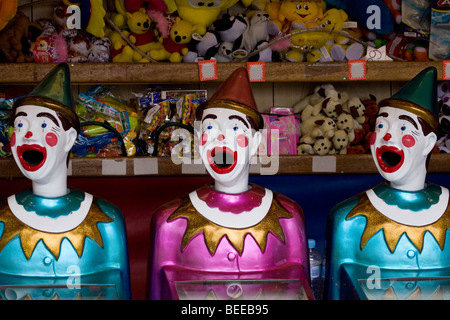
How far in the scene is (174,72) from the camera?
2920 mm

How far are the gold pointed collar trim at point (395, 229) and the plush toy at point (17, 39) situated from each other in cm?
179

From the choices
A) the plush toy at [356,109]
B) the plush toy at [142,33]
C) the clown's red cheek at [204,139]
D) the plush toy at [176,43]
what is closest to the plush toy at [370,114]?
the plush toy at [356,109]

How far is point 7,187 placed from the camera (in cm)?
301

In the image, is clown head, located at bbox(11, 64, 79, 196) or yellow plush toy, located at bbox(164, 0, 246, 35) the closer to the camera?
clown head, located at bbox(11, 64, 79, 196)

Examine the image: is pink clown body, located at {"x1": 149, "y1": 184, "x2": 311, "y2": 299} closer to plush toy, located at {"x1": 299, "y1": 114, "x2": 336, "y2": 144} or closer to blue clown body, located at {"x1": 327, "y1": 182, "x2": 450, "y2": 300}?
blue clown body, located at {"x1": 327, "y1": 182, "x2": 450, "y2": 300}

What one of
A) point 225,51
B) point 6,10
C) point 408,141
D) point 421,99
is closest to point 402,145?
point 408,141

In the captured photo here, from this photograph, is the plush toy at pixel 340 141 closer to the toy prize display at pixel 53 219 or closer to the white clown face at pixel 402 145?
the white clown face at pixel 402 145

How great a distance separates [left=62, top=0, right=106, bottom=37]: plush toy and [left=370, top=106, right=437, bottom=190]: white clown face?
155cm

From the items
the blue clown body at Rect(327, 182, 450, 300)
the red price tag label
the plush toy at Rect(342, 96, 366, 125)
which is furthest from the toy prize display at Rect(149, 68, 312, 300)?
the plush toy at Rect(342, 96, 366, 125)

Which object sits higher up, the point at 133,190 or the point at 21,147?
the point at 21,147

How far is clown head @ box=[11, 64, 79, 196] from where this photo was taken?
1966 mm

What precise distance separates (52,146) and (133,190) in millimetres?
1050
